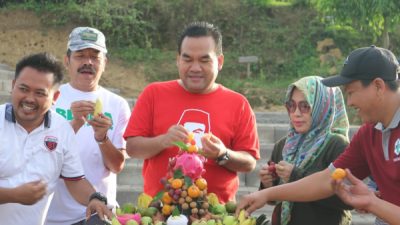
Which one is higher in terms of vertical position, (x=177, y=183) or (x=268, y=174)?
(x=177, y=183)

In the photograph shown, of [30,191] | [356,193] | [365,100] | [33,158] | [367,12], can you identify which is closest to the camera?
[356,193]

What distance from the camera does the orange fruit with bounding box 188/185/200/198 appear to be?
8.85ft

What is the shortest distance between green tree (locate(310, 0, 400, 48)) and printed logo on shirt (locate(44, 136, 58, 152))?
8185 mm

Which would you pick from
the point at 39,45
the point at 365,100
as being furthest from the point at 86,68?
the point at 39,45

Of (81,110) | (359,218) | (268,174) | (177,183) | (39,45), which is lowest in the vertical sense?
(359,218)

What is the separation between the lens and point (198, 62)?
9.95 ft

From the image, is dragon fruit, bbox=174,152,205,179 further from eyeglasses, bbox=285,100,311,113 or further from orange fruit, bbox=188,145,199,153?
eyeglasses, bbox=285,100,311,113

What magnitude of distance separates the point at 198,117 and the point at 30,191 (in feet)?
2.95

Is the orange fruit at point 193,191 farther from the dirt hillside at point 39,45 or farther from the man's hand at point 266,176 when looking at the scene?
the dirt hillside at point 39,45

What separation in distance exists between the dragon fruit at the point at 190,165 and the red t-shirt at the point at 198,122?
272 mm

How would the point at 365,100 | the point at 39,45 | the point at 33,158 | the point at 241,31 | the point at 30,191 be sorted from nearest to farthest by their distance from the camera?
the point at 365,100 < the point at 30,191 < the point at 33,158 < the point at 39,45 < the point at 241,31

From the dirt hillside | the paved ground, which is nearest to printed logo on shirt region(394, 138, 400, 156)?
the paved ground

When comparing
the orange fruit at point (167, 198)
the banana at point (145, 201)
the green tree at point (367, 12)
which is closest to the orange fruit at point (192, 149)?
the orange fruit at point (167, 198)

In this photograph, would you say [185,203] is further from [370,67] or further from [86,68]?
[86,68]
